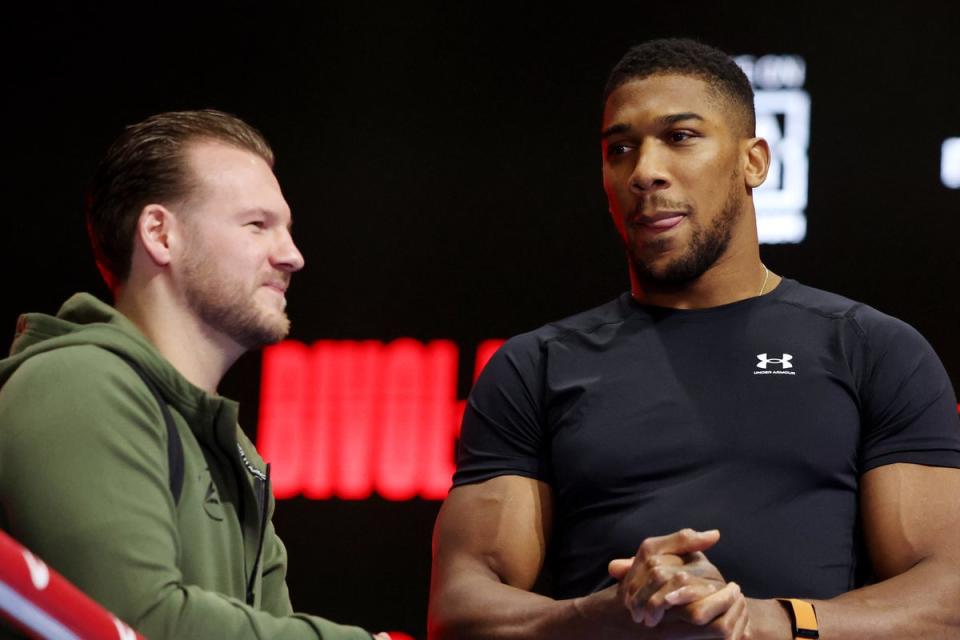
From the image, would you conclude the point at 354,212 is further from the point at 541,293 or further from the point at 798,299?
the point at 798,299

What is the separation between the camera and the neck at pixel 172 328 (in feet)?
5.89

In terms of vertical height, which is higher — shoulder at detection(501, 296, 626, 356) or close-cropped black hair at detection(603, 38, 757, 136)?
close-cropped black hair at detection(603, 38, 757, 136)

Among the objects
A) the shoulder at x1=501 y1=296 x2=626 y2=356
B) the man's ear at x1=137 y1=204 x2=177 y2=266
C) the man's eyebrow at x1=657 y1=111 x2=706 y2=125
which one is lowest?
the shoulder at x1=501 y1=296 x2=626 y2=356

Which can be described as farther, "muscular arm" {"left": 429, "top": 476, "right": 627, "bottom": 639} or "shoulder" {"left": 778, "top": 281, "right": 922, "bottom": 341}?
"shoulder" {"left": 778, "top": 281, "right": 922, "bottom": 341}

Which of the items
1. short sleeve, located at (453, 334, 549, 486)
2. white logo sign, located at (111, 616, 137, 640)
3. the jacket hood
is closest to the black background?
short sleeve, located at (453, 334, 549, 486)

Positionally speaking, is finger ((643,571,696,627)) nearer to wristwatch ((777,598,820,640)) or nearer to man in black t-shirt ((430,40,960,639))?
man in black t-shirt ((430,40,960,639))

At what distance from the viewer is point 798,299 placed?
228cm

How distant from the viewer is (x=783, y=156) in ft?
12.4

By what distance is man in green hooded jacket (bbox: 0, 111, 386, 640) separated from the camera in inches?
56.5

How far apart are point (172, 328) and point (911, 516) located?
3.51ft

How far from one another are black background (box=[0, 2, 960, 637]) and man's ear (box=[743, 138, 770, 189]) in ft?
4.78

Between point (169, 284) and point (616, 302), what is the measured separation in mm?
847

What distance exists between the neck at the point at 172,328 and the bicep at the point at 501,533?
0.53 metres

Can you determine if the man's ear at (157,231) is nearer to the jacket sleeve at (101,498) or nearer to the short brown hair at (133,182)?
the short brown hair at (133,182)
